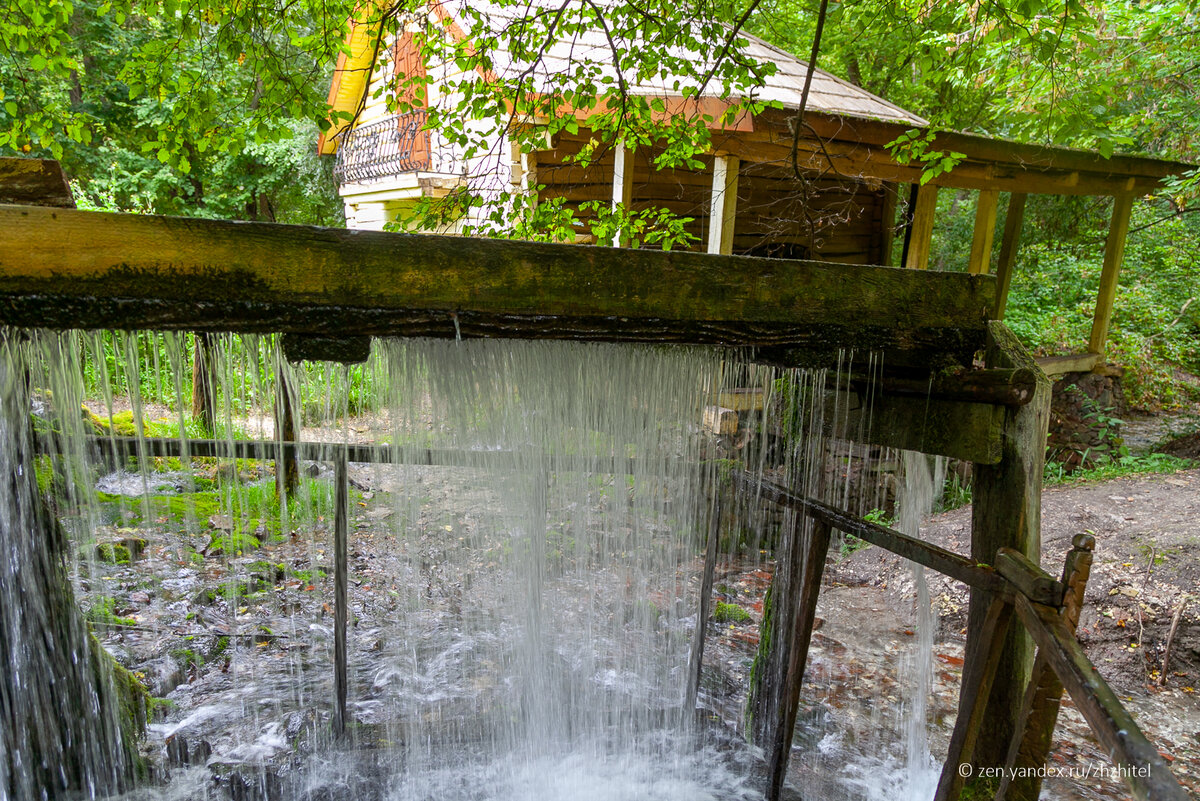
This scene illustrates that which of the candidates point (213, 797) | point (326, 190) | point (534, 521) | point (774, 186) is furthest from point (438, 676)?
point (326, 190)

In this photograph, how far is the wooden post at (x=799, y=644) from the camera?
3.23m

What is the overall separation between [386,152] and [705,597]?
1016 centimetres

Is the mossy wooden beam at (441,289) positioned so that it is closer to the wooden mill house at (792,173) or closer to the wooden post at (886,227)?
the wooden mill house at (792,173)

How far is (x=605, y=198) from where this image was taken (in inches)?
332

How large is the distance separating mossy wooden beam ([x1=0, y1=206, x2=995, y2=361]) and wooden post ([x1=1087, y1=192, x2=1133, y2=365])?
29.1 feet

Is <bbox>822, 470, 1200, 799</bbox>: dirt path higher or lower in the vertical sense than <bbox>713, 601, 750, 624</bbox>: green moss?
higher

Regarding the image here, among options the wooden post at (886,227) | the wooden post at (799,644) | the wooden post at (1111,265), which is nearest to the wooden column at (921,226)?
the wooden post at (886,227)

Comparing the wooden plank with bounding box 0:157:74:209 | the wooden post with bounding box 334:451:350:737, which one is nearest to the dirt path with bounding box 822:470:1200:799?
the wooden post with bounding box 334:451:350:737

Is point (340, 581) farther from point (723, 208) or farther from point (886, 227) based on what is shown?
point (886, 227)

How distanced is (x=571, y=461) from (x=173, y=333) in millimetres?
1787

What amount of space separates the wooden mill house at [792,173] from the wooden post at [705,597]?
1.82m

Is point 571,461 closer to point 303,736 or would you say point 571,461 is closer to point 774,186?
point 303,736

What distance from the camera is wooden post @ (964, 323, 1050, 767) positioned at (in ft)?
8.32

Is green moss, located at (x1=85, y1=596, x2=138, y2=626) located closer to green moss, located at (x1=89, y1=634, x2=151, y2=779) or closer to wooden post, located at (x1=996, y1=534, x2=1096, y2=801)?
green moss, located at (x1=89, y1=634, x2=151, y2=779)
